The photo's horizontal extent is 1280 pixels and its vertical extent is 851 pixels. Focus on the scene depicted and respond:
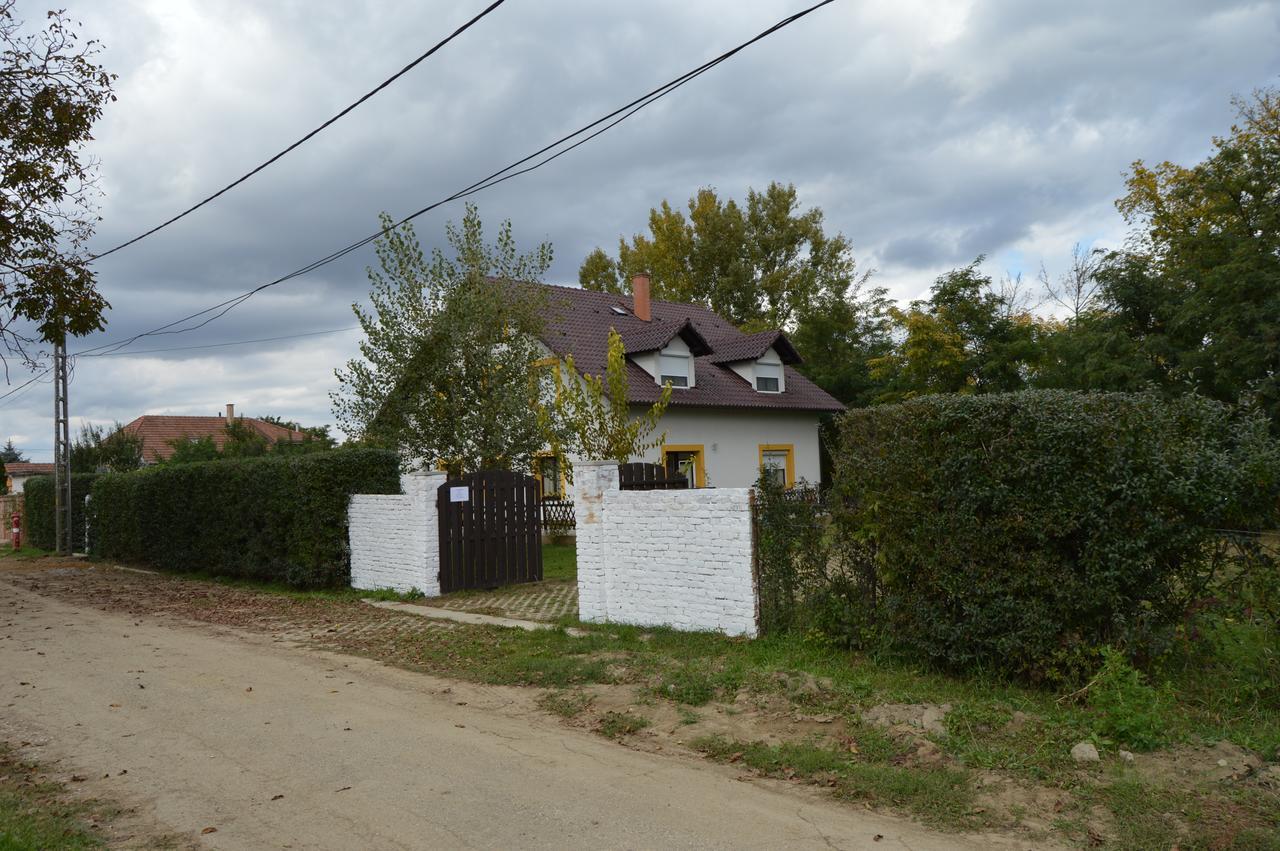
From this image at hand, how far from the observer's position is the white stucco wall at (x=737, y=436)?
26.4 meters

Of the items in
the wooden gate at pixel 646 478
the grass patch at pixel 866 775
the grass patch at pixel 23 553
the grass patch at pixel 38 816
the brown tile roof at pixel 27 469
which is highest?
the brown tile roof at pixel 27 469

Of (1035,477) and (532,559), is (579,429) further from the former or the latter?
(1035,477)

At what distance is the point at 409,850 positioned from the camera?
4.43 meters

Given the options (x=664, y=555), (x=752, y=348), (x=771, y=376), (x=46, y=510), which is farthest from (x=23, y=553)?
(x=664, y=555)

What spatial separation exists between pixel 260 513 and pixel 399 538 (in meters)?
3.72

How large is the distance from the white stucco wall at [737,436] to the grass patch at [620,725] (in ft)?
60.0

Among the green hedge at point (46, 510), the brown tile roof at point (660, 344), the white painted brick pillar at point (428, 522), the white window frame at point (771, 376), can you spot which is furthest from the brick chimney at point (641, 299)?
the white painted brick pillar at point (428, 522)

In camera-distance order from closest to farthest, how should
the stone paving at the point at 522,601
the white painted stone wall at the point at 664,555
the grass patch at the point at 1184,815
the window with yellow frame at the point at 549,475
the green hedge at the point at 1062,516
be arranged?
the grass patch at the point at 1184,815 → the green hedge at the point at 1062,516 → the white painted stone wall at the point at 664,555 → the stone paving at the point at 522,601 → the window with yellow frame at the point at 549,475

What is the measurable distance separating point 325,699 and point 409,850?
3.60 meters

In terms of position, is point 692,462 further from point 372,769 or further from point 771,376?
point 372,769

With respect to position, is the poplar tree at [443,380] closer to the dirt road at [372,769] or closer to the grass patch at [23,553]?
the dirt road at [372,769]

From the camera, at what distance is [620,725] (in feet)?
21.9

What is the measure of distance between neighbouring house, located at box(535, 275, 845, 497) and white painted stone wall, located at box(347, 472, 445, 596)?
8.59 meters

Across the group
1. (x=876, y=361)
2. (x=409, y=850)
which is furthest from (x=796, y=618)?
(x=876, y=361)
